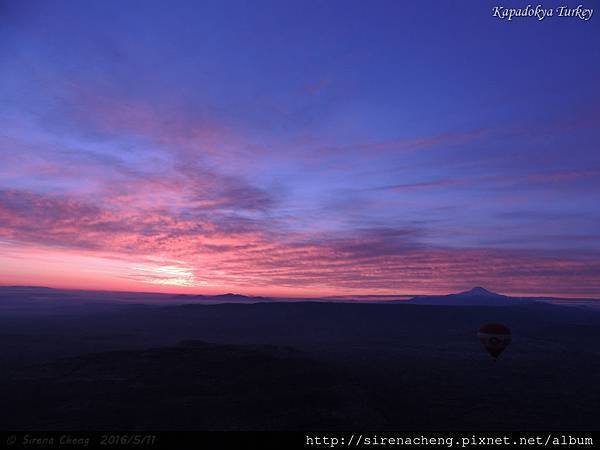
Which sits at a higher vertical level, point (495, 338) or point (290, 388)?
point (495, 338)

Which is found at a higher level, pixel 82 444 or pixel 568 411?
pixel 82 444

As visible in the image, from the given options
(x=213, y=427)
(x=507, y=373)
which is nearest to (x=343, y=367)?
(x=507, y=373)

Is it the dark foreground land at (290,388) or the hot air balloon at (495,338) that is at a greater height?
the hot air balloon at (495,338)

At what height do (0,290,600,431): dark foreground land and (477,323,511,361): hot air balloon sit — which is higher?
(477,323,511,361): hot air balloon

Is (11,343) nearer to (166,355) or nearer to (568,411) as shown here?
(166,355)

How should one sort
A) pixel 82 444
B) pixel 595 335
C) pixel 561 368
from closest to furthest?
1. pixel 82 444
2. pixel 561 368
3. pixel 595 335

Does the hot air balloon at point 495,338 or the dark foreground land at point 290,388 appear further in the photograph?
the hot air balloon at point 495,338

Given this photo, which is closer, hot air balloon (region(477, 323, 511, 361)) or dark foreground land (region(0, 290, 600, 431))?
dark foreground land (region(0, 290, 600, 431))

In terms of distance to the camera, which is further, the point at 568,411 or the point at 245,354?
the point at 245,354

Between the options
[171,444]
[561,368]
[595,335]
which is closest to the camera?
[171,444]

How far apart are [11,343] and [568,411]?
77.9m

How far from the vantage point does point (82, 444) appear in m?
19.0

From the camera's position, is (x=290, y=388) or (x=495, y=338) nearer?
(x=290, y=388)

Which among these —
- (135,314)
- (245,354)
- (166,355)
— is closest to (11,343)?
(166,355)
